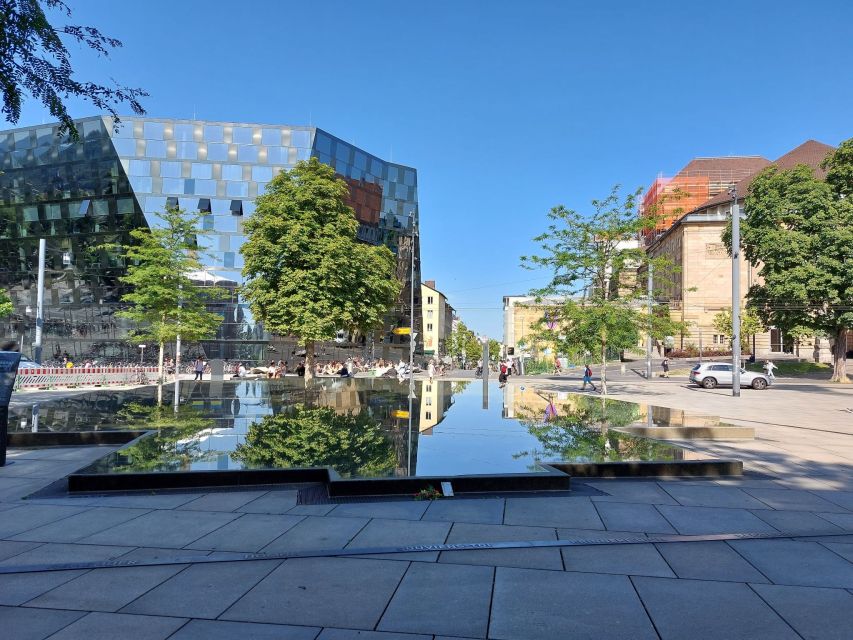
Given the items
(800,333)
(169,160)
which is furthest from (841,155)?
(169,160)

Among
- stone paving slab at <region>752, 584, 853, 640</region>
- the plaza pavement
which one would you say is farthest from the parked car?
stone paving slab at <region>752, 584, 853, 640</region>

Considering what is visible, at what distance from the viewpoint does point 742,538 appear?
5809 mm

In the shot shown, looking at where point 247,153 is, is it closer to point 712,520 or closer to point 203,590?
point 712,520

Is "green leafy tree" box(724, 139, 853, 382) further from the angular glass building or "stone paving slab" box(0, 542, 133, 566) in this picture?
"stone paving slab" box(0, 542, 133, 566)

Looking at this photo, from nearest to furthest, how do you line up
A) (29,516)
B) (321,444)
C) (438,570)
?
1. (438,570)
2. (29,516)
3. (321,444)

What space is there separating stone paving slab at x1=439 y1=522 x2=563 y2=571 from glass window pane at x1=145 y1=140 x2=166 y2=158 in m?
52.6

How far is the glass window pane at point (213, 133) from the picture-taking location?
51.1m

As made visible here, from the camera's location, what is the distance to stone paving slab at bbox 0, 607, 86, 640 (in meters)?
3.74

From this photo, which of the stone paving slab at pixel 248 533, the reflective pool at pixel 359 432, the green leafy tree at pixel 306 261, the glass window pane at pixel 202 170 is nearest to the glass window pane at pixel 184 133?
the glass window pane at pixel 202 170

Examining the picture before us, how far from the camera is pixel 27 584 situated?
4.61 meters

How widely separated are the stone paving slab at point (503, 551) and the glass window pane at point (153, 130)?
5334 centimetres

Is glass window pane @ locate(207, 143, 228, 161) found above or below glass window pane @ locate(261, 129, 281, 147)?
below

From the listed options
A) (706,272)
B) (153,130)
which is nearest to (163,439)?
(153,130)

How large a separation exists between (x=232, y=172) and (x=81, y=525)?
48.7m
